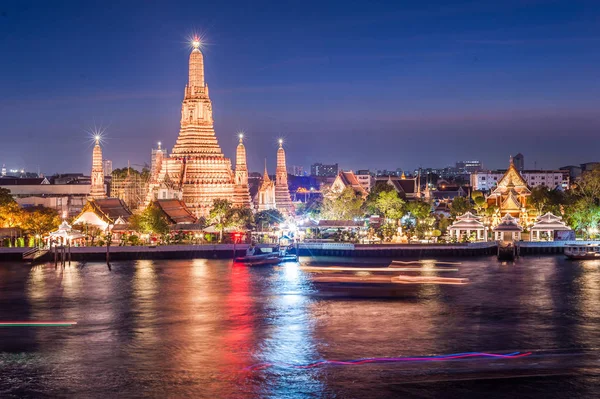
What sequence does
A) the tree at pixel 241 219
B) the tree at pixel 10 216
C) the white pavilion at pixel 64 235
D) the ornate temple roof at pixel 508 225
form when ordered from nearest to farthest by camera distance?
the white pavilion at pixel 64 235
the ornate temple roof at pixel 508 225
the tree at pixel 10 216
the tree at pixel 241 219

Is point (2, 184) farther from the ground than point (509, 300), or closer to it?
farther from the ground

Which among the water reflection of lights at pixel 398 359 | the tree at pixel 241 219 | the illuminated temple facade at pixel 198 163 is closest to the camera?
the water reflection of lights at pixel 398 359

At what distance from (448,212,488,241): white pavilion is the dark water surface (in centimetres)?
1539

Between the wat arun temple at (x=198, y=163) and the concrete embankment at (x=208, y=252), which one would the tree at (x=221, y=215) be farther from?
the wat arun temple at (x=198, y=163)

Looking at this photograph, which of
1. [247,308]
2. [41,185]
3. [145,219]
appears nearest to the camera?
[247,308]

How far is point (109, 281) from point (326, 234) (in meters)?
25.2

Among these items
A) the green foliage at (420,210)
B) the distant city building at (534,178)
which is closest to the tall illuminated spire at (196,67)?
the green foliage at (420,210)

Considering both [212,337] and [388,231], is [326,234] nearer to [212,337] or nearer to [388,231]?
[388,231]

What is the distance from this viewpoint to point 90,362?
25859 millimetres

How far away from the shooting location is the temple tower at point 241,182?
234 ft

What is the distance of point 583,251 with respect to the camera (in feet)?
178

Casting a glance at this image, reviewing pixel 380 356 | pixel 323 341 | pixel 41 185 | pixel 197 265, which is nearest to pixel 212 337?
pixel 323 341

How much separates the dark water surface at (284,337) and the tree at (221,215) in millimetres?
15975

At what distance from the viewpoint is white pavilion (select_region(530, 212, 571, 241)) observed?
60.1m
